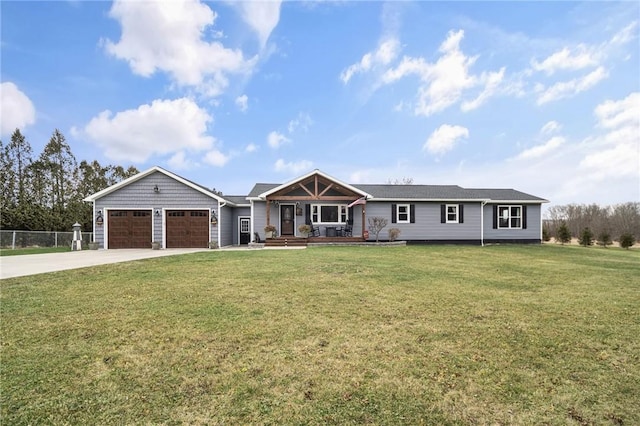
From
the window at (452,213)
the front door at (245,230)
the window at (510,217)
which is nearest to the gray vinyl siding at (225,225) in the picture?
the front door at (245,230)

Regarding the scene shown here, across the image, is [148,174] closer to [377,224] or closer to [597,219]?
[377,224]

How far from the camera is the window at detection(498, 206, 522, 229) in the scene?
824 inches

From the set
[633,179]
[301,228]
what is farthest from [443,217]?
[633,179]

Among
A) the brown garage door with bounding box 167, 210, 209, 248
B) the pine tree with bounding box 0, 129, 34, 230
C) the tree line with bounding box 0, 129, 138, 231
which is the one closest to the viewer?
the brown garage door with bounding box 167, 210, 209, 248

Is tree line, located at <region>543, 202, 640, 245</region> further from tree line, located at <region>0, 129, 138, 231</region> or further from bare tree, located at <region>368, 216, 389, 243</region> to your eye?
tree line, located at <region>0, 129, 138, 231</region>

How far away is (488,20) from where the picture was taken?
13.7 m

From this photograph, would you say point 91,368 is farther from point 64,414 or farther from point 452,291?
point 452,291

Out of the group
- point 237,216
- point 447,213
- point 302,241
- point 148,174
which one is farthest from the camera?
Result: point 237,216

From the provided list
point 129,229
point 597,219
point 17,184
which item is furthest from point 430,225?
point 17,184

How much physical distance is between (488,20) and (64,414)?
17.4m

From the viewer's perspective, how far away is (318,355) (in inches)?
138

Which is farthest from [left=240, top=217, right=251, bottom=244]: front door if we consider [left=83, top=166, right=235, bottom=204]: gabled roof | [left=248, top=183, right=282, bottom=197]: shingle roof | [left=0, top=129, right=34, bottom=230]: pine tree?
[left=0, top=129, right=34, bottom=230]: pine tree

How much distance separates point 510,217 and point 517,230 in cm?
93

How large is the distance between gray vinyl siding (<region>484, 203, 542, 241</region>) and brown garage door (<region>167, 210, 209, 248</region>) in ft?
57.5
